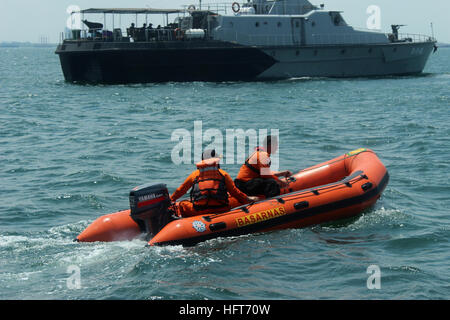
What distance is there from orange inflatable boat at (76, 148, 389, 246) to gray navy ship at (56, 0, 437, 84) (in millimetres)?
21187

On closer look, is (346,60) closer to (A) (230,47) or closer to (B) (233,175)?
(A) (230,47)

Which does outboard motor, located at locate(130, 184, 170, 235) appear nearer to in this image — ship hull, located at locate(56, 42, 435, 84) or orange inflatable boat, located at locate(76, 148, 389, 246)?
orange inflatable boat, located at locate(76, 148, 389, 246)

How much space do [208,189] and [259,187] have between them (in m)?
1.16

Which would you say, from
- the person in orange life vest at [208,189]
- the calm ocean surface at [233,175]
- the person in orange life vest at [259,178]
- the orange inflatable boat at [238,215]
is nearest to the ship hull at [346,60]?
the calm ocean surface at [233,175]

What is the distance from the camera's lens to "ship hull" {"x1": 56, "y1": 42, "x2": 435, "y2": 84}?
2992cm

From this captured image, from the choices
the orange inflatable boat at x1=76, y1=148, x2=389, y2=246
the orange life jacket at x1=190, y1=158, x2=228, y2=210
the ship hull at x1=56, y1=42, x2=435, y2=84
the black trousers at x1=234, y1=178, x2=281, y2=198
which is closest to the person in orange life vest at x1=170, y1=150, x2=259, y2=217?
the orange life jacket at x1=190, y1=158, x2=228, y2=210

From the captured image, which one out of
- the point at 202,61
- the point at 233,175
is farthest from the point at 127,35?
the point at 233,175

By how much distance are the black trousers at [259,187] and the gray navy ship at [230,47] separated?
2143 centimetres

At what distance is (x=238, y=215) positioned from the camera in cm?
884

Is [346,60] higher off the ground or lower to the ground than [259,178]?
higher

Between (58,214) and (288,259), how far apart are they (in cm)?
431

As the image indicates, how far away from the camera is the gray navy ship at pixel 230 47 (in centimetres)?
3014

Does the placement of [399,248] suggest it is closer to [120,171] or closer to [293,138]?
[120,171]
